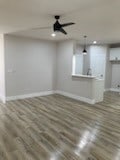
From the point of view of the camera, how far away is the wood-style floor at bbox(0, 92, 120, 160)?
247cm

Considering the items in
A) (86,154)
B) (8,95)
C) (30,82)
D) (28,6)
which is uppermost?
(28,6)

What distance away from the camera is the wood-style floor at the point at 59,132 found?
2.47 meters

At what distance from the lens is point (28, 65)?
241 inches

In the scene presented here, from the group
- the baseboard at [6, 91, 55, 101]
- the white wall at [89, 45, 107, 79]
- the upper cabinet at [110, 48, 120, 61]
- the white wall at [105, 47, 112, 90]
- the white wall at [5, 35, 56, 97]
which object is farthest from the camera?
the white wall at [105, 47, 112, 90]

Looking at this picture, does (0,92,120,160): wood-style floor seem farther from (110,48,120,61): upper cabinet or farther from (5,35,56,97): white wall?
(110,48,120,61): upper cabinet

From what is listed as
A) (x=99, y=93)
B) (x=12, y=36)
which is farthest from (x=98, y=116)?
(x=12, y=36)

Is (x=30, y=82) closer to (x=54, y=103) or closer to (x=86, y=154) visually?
(x=54, y=103)

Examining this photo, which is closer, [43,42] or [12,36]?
[12,36]

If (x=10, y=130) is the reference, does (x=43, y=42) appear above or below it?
above

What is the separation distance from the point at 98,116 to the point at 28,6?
3.46 m

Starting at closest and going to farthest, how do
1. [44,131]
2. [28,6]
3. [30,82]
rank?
[28,6]
[44,131]
[30,82]

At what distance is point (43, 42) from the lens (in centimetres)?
645

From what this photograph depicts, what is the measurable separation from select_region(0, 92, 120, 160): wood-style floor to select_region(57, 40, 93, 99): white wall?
85cm

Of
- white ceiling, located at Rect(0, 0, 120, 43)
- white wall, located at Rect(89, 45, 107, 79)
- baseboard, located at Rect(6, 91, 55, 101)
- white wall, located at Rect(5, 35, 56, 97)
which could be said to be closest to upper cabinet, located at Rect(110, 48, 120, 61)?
white wall, located at Rect(89, 45, 107, 79)
